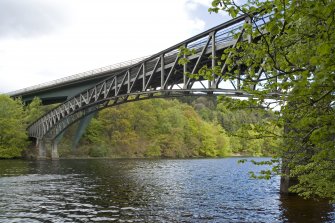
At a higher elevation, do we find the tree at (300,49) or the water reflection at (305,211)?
the tree at (300,49)

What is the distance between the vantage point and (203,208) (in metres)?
18.0

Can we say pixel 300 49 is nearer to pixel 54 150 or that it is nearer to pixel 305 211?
pixel 305 211

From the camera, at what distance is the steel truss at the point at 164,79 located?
95.2 feet

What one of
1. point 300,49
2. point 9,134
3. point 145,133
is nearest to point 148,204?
point 300,49

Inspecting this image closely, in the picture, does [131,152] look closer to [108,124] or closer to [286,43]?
[108,124]

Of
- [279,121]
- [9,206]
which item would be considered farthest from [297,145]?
[9,206]

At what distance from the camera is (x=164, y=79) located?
158 ft

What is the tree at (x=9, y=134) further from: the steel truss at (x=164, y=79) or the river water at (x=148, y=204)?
the river water at (x=148, y=204)

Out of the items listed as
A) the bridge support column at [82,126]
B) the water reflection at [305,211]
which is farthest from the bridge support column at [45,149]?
the water reflection at [305,211]

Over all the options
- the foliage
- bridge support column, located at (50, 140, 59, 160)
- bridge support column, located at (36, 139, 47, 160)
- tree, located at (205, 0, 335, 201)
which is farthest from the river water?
the foliage

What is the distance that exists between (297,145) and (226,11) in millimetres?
4701

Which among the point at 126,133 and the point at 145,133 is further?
the point at 145,133

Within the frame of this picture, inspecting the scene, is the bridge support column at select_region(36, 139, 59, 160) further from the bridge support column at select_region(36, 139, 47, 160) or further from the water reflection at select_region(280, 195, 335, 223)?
the water reflection at select_region(280, 195, 335, 223)

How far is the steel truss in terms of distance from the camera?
29.0m
